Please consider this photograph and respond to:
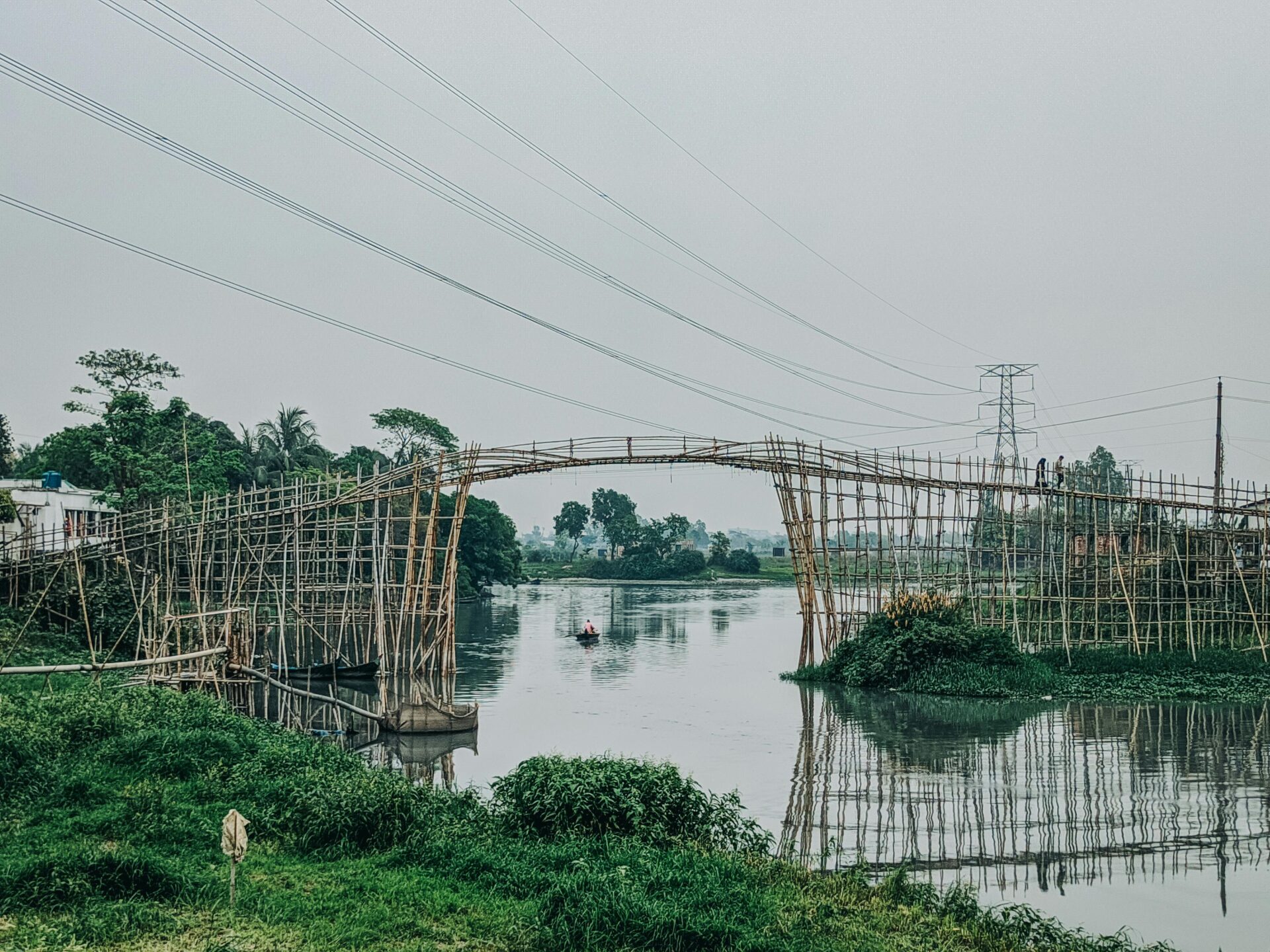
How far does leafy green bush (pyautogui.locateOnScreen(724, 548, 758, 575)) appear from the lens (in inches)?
2945

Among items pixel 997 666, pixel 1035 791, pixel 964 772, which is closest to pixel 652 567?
pixel 997 666

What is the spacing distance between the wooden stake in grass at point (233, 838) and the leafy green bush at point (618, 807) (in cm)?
295

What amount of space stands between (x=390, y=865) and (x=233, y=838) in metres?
1.69

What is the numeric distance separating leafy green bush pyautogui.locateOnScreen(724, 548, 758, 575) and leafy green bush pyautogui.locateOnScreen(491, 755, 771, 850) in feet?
213

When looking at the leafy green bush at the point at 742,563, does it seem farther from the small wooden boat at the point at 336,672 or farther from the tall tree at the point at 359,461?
the small wooden boat at the point at 336,672

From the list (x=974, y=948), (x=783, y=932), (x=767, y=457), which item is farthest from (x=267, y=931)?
(x=767, y=457)

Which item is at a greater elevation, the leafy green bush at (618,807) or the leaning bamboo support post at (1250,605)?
the leaning bamboo support post at (1250,605)

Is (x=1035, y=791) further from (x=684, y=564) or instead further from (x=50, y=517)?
(x=684, y=564)

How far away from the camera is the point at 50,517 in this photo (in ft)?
91.4

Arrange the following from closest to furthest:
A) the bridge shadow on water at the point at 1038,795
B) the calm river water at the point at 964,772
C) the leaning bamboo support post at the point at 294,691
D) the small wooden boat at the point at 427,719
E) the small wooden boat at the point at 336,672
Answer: the calm river water at the point at 964,772 < the bridge shadow on water at the point at 1038,795 < the leaning bamboo support post at the point at 294,691 < the small wooden boat at the point at 427,719 < the small wooden boat at the point at 336,672

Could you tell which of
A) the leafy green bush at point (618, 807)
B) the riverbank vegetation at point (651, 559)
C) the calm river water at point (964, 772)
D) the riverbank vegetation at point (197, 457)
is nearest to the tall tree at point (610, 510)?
the riverbank vegetation at point (651, 559)

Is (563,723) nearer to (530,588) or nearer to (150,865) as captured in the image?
(150,865)

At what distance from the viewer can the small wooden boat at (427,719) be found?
15.6 m

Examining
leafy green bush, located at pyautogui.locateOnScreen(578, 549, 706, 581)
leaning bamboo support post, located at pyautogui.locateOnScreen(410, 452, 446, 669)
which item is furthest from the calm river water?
leafy green bush, located at pyautogui.locateOnScreen(578, 549, 706, 581)
